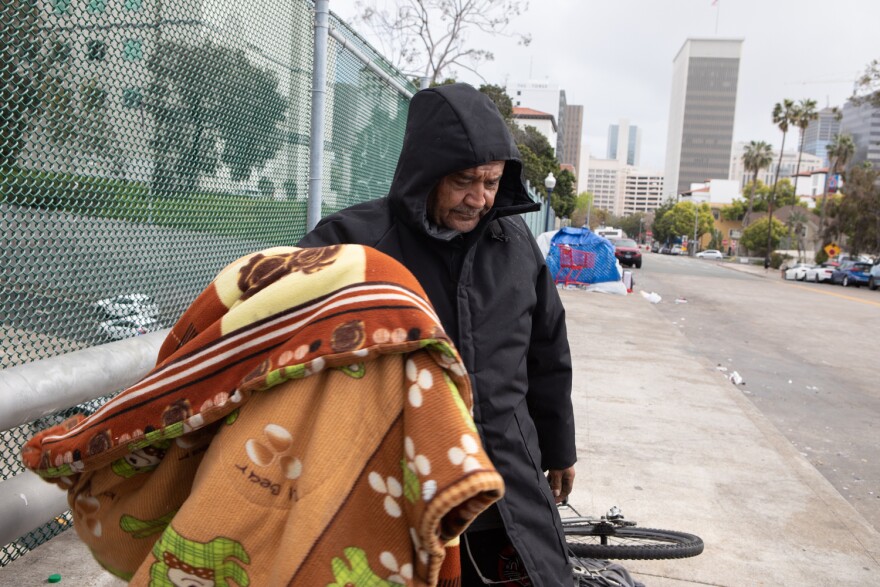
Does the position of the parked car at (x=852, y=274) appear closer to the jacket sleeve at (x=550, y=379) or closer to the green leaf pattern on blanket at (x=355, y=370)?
the jacket sleeve at (x=550, y=379)

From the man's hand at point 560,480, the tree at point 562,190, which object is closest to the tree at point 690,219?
the tree at point 562,190

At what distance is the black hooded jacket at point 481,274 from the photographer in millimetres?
1828

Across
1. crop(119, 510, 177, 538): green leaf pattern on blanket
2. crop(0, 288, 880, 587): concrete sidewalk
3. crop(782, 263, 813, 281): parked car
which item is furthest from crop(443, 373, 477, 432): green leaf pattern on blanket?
crop(782, 263, 813, 281): parked car

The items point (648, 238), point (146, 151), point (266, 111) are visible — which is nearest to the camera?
point (146, 151)

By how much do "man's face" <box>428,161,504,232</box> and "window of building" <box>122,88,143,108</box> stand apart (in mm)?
1400

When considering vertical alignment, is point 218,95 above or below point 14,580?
above

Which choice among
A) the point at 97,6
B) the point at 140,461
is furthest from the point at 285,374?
the point at 97,6

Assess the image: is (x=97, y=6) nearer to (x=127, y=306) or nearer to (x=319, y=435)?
(x=127, y=306)

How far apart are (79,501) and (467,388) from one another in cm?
76

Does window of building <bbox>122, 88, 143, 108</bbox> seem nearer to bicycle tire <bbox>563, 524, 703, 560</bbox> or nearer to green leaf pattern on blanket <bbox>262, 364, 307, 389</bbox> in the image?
green leaf pattern on blanket <bbox>262, 364, 307, 389</bbox>

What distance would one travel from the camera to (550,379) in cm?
223

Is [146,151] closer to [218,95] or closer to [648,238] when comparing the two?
[218,95]

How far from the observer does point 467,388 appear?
3.98 feet

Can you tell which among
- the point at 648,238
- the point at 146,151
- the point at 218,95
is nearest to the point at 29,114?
the point at 146,151
